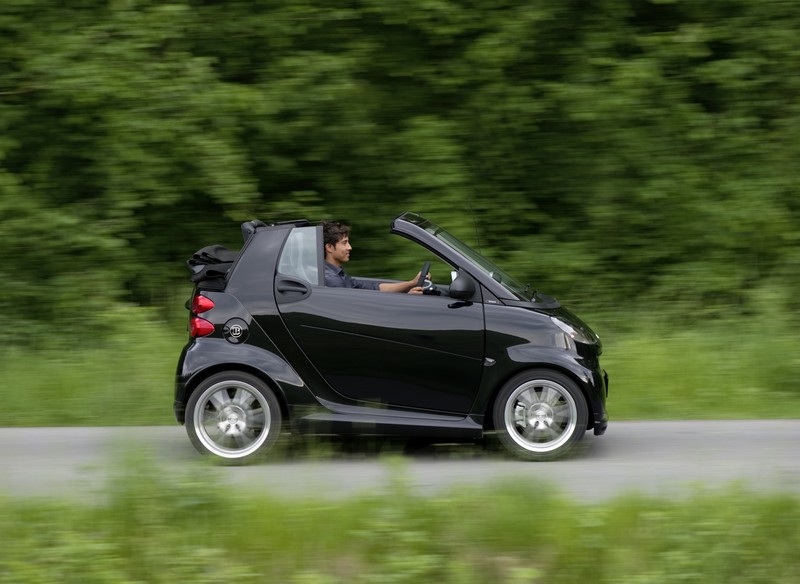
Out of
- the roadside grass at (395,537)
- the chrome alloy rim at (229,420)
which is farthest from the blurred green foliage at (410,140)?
the roadside grass at (395,537)

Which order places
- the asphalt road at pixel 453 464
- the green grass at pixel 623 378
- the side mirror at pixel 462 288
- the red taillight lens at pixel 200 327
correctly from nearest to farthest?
the asphalt road at pixel 453 464 → the side mirror at pixel 462 288 → the red taillight lens at pixel 200 327 → the green grass at pixel 623 378

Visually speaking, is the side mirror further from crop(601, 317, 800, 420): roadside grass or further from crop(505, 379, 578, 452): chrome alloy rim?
crop(601, 317, 800, 420): roadside grass

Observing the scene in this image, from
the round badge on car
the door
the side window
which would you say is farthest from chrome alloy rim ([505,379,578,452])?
the round badge on car

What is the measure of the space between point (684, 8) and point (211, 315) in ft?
27.6

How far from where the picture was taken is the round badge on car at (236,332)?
7.50 metres

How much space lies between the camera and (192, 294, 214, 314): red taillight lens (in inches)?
299

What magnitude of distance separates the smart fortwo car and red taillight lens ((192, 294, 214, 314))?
3 cm

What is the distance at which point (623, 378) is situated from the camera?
10.1 meters

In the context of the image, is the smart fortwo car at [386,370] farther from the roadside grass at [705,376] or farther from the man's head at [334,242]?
the roadside grass at [705,376]

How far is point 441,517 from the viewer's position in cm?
554

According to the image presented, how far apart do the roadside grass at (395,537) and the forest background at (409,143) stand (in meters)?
6.96

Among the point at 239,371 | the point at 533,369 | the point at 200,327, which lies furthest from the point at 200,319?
the point at 533,369

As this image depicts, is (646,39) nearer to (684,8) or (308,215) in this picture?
(684,8)

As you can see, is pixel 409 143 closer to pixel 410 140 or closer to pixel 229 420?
pixel 410 140
